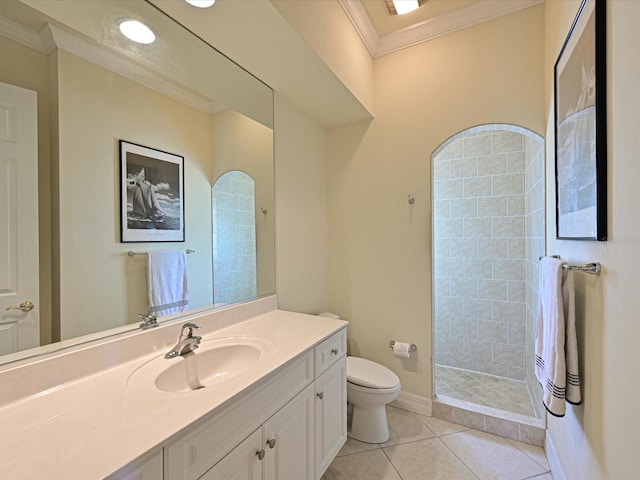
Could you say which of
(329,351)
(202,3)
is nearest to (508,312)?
(329,351)

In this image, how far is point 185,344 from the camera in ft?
3.91

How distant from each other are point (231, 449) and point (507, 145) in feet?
10.3

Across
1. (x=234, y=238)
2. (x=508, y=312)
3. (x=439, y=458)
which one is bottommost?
(x=439, y=458)

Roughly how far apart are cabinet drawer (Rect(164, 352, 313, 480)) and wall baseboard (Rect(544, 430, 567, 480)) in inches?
55.0

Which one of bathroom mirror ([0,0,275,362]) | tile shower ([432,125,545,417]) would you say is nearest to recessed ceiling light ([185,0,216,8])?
bathroom mirror ([0,0,275,362])

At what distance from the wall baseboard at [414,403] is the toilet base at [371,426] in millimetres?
363

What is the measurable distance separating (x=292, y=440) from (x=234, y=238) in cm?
109

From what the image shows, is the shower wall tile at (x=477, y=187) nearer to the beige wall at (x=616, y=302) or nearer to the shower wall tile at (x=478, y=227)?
the shower wall tile at (x=478, y=227)

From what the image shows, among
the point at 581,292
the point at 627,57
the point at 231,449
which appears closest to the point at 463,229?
the point at 581,292

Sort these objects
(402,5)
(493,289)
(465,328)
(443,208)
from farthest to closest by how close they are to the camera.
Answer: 1. (443,208)
2. (465,328)
3. (493,289)
4. (402,5)

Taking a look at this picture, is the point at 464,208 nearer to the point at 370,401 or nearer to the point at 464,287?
the point at 464,287

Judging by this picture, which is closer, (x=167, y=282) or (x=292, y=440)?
(x=292, y=440)

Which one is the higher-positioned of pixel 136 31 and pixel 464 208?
pixel 136 31

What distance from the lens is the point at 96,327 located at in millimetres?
1092
